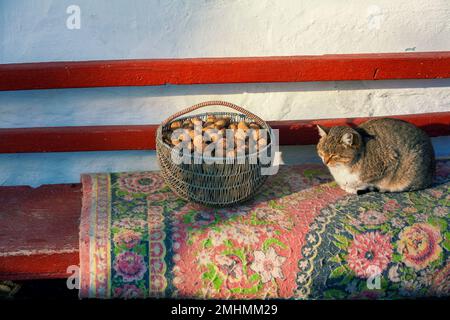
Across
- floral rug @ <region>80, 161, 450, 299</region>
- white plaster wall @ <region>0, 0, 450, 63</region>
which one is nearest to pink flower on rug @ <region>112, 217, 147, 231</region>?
floral rug @ <region>80, 161, 450, 299</region>

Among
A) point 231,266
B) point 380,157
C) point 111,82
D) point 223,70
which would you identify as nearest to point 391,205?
point 380,157

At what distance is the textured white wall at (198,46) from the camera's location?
3.65 meters

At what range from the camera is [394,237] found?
338cm

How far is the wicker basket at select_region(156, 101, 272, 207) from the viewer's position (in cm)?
333

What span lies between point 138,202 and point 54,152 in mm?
742

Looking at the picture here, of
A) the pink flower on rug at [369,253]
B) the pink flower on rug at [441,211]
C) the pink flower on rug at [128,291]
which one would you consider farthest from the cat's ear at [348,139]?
the pink flower on rug at [128,291]

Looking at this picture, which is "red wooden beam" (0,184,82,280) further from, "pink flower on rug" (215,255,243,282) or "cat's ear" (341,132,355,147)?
"cat's ear" (341,132,355,147)

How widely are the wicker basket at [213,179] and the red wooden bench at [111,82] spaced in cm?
38

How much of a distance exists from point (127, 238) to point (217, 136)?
0.75m

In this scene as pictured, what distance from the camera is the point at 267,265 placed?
3230mm

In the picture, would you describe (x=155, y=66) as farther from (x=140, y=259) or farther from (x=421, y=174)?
(x=421, y=174)

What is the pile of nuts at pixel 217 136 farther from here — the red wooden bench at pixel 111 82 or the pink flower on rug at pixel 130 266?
the pink flower on rug at pixel 130 266
